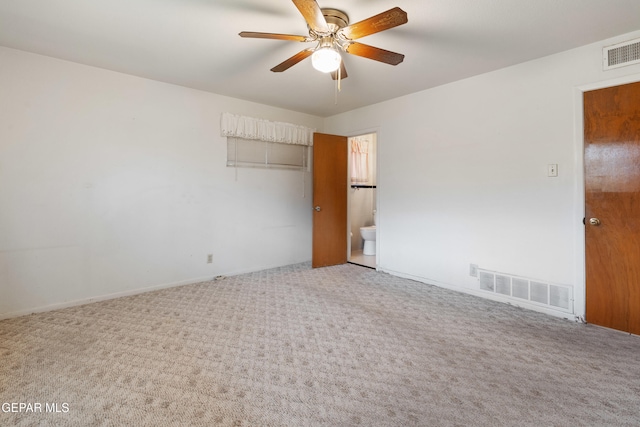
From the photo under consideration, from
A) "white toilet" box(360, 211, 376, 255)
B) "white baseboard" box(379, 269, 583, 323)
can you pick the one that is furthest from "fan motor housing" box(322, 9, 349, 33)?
"white toilet" box(360, 211, 376, 255)

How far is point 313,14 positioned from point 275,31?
0.76 m

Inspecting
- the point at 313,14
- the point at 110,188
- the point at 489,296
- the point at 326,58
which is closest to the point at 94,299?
the point at 110,188

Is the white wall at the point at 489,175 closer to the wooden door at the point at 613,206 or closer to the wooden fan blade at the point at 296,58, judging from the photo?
the wooden door at the point at 613,206

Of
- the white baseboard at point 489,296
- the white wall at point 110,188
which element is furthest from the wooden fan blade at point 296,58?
the white baseboard at point 489,296

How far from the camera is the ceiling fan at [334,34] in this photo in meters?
1.69

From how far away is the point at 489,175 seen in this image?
3.10 m

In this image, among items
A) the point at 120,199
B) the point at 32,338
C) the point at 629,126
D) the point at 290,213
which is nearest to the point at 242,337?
the point at 32,338

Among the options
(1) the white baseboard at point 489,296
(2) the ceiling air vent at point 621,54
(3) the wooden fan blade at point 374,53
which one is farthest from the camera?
(1) the white baseboard at point 489,296

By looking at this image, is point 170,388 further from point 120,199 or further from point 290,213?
point 290,213

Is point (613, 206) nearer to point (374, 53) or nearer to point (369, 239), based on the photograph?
point (374, 53)

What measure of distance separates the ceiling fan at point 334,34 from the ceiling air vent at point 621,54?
5.93 ft

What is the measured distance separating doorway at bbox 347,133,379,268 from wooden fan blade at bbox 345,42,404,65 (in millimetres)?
3242

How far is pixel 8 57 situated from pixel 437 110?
429 centimetres

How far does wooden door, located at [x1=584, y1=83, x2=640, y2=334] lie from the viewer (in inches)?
91.0
